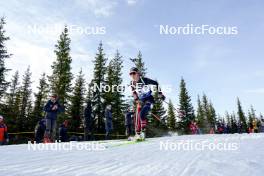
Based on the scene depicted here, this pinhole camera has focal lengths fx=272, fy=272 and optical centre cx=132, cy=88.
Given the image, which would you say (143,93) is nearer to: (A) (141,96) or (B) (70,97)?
(A) (141,96)

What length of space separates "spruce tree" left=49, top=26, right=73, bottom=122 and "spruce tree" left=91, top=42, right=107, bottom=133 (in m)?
4.00

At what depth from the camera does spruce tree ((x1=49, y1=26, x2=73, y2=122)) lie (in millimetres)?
33438

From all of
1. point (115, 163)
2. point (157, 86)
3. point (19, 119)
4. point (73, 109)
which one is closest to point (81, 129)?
point (73, 109)

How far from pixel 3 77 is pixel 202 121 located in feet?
174

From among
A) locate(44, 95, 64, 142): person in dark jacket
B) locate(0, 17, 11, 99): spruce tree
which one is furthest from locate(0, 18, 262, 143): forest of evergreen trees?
locate(44, 95, 64, 142): person in dark jacket

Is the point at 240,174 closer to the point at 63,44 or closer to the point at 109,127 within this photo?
the point at 109,127

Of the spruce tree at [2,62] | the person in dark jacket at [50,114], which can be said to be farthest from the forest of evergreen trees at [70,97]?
the person in dark jacket at [50,114]

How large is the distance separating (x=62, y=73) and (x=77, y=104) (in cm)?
520

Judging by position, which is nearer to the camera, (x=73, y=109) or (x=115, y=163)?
(x=115, y=163)

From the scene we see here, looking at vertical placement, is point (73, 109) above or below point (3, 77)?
below

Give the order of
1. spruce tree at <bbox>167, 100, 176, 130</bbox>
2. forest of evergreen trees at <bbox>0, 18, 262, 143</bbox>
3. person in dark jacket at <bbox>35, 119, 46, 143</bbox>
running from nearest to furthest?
person in dark jacket at <bbox>35, 119, 46, 143</bbox>, forest of evergreen trees at <bbox>0, 18, 262, 143</bbox>, spruce tree at <bbox>167, 100, 176, 130</bbox>

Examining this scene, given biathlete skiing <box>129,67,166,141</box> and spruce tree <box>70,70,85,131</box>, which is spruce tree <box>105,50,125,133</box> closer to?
spruce tree <box>70,70,85,131</box>

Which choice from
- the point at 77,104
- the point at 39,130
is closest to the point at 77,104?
the point at 77,104

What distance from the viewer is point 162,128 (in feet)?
145
